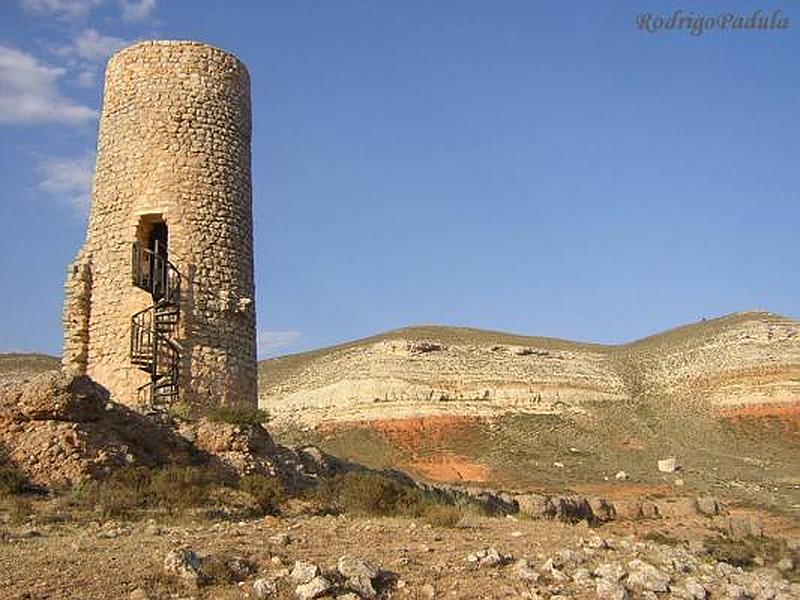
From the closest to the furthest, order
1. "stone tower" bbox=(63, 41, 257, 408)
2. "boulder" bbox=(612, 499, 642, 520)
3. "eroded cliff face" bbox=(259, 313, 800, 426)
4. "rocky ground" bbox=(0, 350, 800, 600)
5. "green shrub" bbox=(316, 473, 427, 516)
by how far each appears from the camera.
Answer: "rocky ground" bbox=(0, 350, 800, 600) → "green shrub" bbox=(316, 473, 427, 516) → "stone tower" bbox=(63, 41, 257, 408) → "boulder" bbox=(612, 499, 642, 520) → "eroded cliff face" bbox=(259, 313, 800, 426)

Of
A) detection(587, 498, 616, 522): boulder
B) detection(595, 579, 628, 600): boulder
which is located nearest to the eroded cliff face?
detection(587, 498, 616, 522): boulder

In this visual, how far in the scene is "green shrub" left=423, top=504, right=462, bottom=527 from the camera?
10391 millimetres

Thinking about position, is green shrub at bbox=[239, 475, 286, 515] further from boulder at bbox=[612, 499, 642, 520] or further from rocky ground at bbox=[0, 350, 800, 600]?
boulder at bbox=[612, 499, 642, 520]

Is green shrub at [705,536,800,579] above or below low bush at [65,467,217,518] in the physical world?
below

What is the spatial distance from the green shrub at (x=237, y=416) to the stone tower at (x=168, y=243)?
5.32ft

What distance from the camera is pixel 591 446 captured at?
145 ft

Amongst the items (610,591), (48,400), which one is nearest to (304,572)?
(610,591)

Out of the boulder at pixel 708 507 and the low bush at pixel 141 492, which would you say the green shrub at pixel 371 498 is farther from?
the boulder at pixel 708 507

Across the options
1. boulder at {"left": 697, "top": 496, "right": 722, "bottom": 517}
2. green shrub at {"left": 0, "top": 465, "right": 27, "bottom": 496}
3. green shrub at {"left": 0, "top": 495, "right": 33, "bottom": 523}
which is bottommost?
boulder at {"left": 697, "top": 496, "right": 722, "bottom": 517}

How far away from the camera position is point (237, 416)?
1310 cm

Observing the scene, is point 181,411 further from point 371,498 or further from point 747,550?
point 747,550

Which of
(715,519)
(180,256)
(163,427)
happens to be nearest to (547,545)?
(163,427)

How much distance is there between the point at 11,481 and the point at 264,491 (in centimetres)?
291

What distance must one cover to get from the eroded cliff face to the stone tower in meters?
32.1
